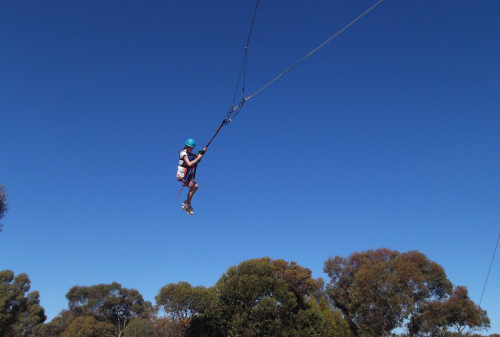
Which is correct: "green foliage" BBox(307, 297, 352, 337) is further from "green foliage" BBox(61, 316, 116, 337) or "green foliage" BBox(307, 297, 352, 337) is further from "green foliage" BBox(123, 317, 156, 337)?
"green foliage" BBox(61, 316, 116, 337)

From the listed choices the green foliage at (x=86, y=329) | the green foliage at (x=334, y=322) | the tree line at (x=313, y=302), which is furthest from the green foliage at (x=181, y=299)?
the green foliage at (x=86, y=329)

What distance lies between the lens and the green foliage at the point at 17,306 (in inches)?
1125

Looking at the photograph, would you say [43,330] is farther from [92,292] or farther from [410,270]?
[410,270]

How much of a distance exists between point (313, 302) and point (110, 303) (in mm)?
37886

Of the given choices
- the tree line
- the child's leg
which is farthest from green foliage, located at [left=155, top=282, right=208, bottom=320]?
the child's leg

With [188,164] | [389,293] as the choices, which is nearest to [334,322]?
[389,293]

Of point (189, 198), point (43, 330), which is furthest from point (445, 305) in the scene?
point (43, 330)

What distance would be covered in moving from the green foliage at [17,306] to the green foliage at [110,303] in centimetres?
601

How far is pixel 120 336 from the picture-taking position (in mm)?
47938

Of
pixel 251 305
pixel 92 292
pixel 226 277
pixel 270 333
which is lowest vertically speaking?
pixel 270 333

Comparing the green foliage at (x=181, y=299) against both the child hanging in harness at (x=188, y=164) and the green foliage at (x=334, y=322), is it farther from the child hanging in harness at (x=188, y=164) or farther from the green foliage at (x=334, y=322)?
Result: the child hanging in harness at (x=188, y=164)

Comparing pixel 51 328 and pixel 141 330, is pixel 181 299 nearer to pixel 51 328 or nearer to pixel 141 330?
pixel 141 330

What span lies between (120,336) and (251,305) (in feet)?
120

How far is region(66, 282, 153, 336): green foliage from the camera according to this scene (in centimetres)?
5062
